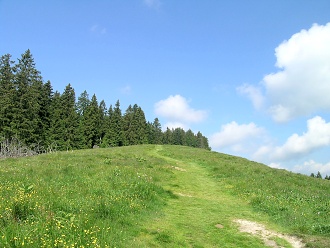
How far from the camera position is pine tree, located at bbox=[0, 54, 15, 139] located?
206 ft

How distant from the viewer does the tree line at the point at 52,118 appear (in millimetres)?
64375

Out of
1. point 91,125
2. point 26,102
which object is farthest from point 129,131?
point 26,102

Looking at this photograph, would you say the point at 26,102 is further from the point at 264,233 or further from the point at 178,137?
the point at 178,137

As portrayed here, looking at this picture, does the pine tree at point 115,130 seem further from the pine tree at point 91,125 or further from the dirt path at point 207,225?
the dirt path at point 207,225

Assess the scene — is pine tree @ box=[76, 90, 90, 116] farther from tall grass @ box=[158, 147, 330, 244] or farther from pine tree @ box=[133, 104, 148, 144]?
tall grass @ box=[158, 147, 330, 244]

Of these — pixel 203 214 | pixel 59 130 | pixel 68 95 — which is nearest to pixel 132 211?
pixel 203 214

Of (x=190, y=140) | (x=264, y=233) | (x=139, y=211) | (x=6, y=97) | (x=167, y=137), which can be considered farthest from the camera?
(x=190, y=140)

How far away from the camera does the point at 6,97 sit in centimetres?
6344

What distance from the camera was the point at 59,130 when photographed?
78625 millimetres

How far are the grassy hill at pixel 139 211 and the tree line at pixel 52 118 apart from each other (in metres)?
45.8

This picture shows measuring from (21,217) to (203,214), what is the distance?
791 centimetres

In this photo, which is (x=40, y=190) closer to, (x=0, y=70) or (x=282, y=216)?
(x=282, y=216)

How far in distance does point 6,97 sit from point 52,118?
1653 cm

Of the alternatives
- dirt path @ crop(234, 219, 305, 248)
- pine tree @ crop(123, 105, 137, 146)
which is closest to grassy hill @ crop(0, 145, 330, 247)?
dirt path @ crop(234, 219, 305, 248)
